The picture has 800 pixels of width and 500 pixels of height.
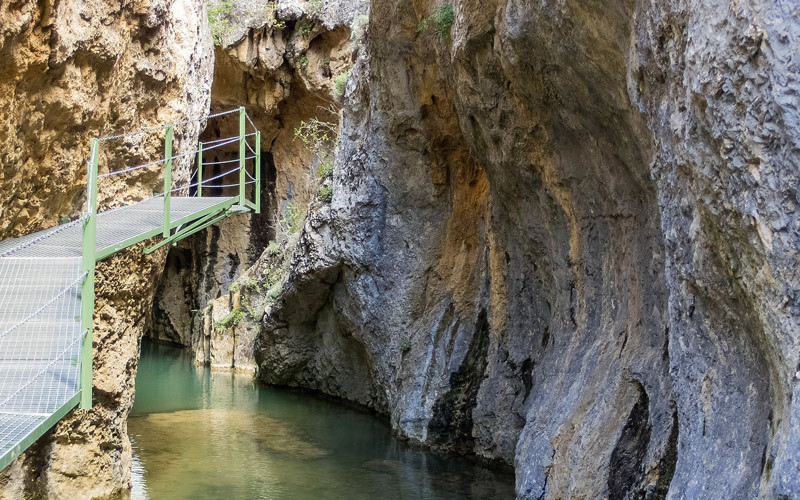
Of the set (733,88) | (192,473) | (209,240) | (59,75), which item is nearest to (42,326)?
(59,75)

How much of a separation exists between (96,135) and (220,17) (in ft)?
45.9

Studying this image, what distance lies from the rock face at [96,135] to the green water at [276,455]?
104 centimetres

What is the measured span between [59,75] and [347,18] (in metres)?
14.2

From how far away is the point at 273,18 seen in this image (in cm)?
2125

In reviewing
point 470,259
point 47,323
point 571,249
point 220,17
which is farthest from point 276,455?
point 220,17

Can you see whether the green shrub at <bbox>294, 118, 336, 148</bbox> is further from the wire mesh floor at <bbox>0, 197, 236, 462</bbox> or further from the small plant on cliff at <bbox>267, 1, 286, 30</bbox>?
the wire mesh floor at <bbox>0, 197, 236, 462</bbox>

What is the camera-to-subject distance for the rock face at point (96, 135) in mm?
6855

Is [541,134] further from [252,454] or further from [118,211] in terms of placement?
[252,454]

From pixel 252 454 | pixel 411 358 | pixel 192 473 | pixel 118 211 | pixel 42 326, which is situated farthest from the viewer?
pixel 411 358

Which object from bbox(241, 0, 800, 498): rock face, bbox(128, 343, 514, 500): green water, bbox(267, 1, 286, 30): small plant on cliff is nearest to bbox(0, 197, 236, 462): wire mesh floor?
bbox(128, 343, 514, 500): green water

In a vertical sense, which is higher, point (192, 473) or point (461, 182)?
point (461, 182)

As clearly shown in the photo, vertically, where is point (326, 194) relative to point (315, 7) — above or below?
below

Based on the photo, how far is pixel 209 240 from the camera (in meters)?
24.9

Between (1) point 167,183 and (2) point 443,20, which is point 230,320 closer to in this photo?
(2) point 443,20
